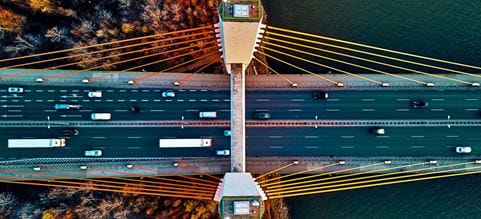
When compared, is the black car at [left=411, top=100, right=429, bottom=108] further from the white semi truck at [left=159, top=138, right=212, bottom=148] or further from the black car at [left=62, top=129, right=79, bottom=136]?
the black car at [left=62, top=129, right=79, bottom=136]

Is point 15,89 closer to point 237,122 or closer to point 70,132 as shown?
point 70,132

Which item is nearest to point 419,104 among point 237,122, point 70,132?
point 237,122

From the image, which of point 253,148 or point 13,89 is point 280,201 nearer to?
point 253,148

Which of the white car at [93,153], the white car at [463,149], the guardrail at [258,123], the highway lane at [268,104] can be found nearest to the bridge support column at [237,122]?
the guardrail at [258,123]

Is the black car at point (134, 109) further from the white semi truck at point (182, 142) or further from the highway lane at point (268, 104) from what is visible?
the white semi truck at point (182, 142)

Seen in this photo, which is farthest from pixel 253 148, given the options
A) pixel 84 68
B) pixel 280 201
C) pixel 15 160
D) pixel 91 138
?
pixel 15 160
